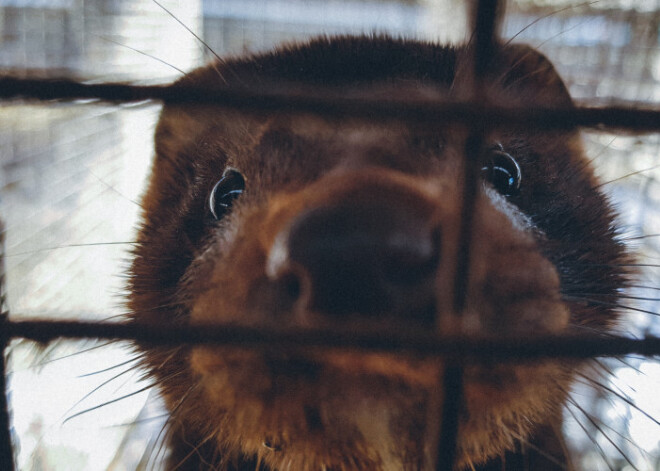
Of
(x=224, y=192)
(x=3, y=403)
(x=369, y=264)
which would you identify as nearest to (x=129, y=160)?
(x=224, y=192)

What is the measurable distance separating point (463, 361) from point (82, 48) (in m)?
1.73

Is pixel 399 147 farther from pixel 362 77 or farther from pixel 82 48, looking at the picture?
pixel 82 48

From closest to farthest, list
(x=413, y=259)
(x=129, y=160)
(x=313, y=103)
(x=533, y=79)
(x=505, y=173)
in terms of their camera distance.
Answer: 1. (x=313, y=103)
2. (x=413, y=259)
3. (x=505, y=173)
4. (x=533, y=79)
5. (x=129, y=160)

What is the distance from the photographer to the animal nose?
53 cm

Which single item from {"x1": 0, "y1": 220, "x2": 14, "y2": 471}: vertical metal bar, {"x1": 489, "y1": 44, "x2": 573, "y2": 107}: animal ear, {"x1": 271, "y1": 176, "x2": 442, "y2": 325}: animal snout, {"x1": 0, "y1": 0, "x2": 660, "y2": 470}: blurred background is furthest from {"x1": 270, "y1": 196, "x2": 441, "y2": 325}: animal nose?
{"x1": 489, "y1": 44, "x2": 573, "y2": 107}: animal ear

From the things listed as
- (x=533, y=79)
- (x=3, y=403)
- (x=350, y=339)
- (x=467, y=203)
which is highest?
(x=533, y=79)

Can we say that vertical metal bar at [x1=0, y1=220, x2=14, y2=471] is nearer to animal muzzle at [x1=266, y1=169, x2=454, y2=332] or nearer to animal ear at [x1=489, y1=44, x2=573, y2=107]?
animal muzzle at [x1=266, y1=169, x2=454, y2=332]

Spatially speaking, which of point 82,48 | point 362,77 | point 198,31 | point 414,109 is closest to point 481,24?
point 414,109

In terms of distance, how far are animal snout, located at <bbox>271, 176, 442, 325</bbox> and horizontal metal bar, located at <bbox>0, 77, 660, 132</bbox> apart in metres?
0.14

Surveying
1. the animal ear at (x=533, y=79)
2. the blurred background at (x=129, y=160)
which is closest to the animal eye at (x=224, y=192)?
the blurred background at (x=129, y=160)

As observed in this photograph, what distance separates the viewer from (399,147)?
0.80 meters

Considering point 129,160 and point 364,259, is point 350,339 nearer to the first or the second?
point 364,259

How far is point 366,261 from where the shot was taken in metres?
0.53

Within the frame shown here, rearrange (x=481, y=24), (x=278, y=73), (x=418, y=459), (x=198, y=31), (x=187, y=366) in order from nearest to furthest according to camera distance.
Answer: (x=481, y=24) < (x=418, y=459) < (x=187, y=366) < (x=278, y=73) < (x=198, y=31)
